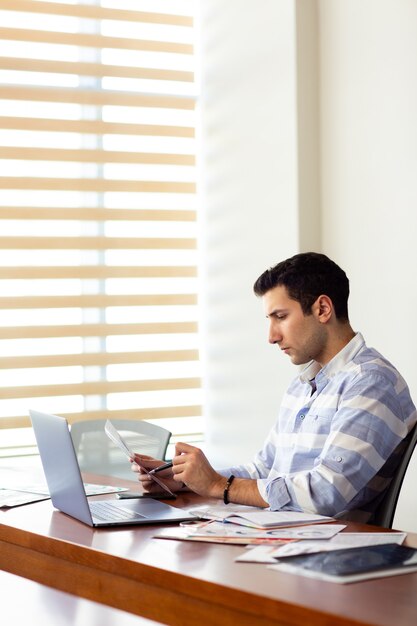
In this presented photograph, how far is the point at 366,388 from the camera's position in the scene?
2.47 meters

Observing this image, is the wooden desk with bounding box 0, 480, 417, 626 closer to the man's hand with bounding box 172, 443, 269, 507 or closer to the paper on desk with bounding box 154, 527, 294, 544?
the paper on desk with bounding box 154, 527, 294, 544

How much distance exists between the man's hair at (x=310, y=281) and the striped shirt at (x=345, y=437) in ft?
0.45

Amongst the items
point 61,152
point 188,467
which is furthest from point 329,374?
point 61,152

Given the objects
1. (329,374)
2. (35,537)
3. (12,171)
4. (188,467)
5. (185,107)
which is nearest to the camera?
(35,537)

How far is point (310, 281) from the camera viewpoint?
2.70 meters

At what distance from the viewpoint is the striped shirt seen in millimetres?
2342

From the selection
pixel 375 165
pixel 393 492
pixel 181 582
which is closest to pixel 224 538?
pixel 181 582

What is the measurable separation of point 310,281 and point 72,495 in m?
0.95

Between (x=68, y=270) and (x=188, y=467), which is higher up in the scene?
(x=68, y=270)

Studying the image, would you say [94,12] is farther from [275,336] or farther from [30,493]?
[30,493]

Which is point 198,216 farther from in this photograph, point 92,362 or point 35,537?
point 35,537

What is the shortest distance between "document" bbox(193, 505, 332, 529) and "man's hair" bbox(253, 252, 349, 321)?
0.69 metres

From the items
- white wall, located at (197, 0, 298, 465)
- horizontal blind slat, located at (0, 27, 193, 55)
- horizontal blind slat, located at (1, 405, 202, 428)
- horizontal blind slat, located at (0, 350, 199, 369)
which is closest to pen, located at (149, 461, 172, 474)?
white wall, located at (197, 0, 298, 465)

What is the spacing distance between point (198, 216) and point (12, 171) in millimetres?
958
